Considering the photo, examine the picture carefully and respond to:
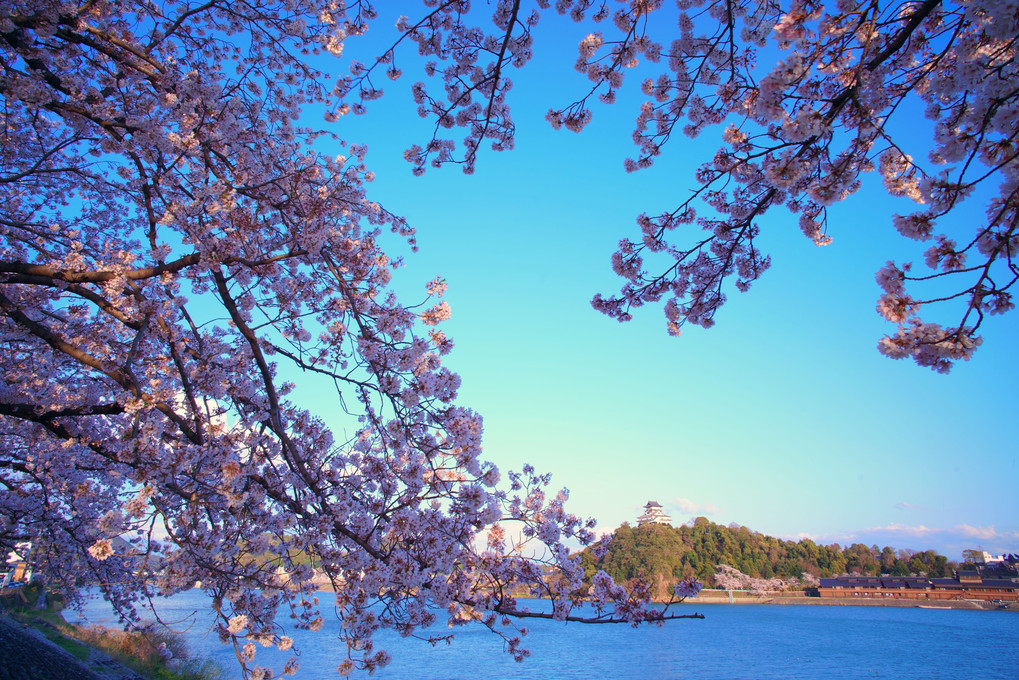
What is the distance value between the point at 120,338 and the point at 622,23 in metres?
6.16

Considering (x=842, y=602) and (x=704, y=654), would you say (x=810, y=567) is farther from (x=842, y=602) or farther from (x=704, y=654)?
(x=704, y=654)

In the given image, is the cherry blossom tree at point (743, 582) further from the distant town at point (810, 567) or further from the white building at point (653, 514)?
the white building at point (653, 514)

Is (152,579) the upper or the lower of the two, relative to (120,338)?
lower

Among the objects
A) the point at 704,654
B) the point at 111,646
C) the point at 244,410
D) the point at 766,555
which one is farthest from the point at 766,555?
the point at 244,410

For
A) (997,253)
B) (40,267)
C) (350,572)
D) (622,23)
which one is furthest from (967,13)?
(40,267)

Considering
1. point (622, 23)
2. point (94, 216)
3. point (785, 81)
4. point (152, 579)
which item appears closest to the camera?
point (785, 81)

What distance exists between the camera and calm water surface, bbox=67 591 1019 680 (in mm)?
29234

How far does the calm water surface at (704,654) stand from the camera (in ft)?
95.9

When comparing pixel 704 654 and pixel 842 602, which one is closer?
pixel 704 654

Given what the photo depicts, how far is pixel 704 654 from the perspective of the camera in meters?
38.6

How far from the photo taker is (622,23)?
464 centimetres

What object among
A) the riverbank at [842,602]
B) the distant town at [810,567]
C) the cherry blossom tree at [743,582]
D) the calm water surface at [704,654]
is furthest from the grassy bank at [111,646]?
the cherry blossom tree at [743,582]

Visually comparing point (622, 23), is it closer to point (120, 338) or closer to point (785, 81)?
point (785, 81)

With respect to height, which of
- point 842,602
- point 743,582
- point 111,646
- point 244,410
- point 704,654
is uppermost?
point 244,410
